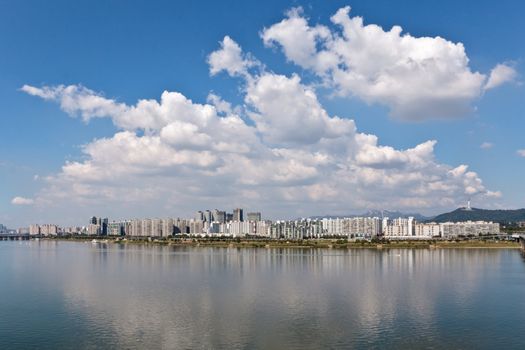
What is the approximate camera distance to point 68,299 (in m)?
42.9

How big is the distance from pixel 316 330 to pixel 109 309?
16920 mm

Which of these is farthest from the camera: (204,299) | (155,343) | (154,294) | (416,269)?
(416,269)

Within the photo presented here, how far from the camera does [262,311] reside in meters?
36.6

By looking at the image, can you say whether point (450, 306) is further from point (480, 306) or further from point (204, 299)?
point (204, 299)

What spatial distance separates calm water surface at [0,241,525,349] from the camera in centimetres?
2828

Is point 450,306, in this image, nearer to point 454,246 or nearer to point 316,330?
point 316,330

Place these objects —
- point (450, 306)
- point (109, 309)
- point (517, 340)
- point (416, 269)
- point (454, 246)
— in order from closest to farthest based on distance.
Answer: point (517, 340)
point (109, 309)
point (450, 306)
point (416, 269)
point (454, 246)

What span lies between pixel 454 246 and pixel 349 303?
12021 cm

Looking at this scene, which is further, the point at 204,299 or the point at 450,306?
the point at 204,299

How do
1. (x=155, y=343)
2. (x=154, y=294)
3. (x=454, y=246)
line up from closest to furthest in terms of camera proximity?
(x=155, y=343) < (x=154, y=294) < (x=454, y=246)

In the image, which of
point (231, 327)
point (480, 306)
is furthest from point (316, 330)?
point (480, 306)

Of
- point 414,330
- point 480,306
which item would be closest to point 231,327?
point 414,330

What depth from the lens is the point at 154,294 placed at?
150 feet

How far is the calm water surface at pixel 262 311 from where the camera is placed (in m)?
28.3
